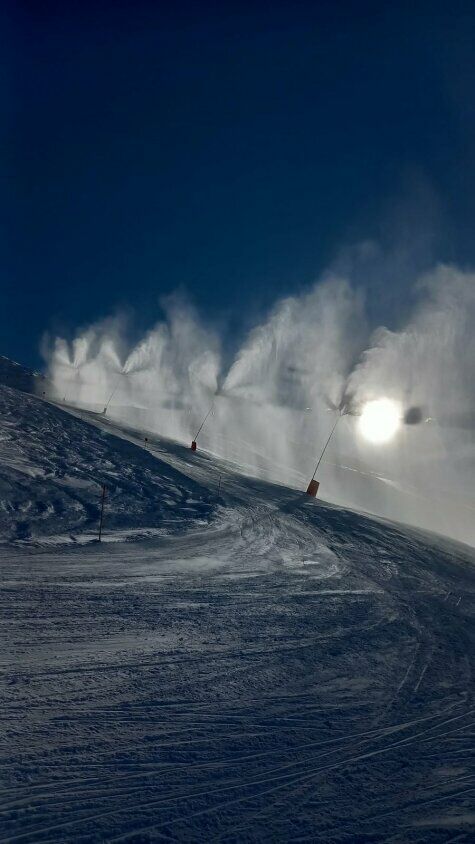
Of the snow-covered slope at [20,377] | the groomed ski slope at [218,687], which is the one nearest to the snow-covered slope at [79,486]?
the groomed ski slope at [218,687]

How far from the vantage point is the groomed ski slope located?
15.7ft

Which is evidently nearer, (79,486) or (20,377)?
(79,486)

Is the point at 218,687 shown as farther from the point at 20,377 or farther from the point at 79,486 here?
the point at 20,377

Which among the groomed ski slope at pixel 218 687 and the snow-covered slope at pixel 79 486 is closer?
the groomed ski slope at pixel 218 687

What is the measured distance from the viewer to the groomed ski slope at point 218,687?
4.80 meters

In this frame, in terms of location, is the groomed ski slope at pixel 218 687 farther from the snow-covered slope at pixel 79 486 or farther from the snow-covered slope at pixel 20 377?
the snow-covered slope at pixel 20 377

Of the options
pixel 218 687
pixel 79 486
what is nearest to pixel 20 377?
pixel 79 486

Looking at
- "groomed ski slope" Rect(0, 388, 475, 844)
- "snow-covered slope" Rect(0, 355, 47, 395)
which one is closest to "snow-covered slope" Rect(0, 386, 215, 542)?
"groomed ski slope" Rect(0, 388, 475, 844)

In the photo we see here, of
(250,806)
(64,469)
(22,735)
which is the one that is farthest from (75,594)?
(64,469)

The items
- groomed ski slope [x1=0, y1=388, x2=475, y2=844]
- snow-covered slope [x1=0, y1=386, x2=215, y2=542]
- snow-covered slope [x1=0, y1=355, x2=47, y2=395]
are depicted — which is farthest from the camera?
snow-covered slope [x1=0, y1=355, x2=47, y2=395]

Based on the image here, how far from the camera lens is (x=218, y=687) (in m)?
6.88

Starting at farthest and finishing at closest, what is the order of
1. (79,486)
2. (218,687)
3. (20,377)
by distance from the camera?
1. (20,377)
2. (79,486)
3. (218,687)

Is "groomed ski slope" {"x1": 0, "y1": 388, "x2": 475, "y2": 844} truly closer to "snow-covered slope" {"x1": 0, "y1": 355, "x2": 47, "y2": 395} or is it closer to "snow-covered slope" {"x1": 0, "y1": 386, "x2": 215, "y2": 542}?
"snow-covered slope" {"x1": 0, "y1": 386, "x2": 215, "y2": 542}

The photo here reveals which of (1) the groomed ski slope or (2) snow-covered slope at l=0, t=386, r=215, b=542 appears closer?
(1) the groomed ski slope
